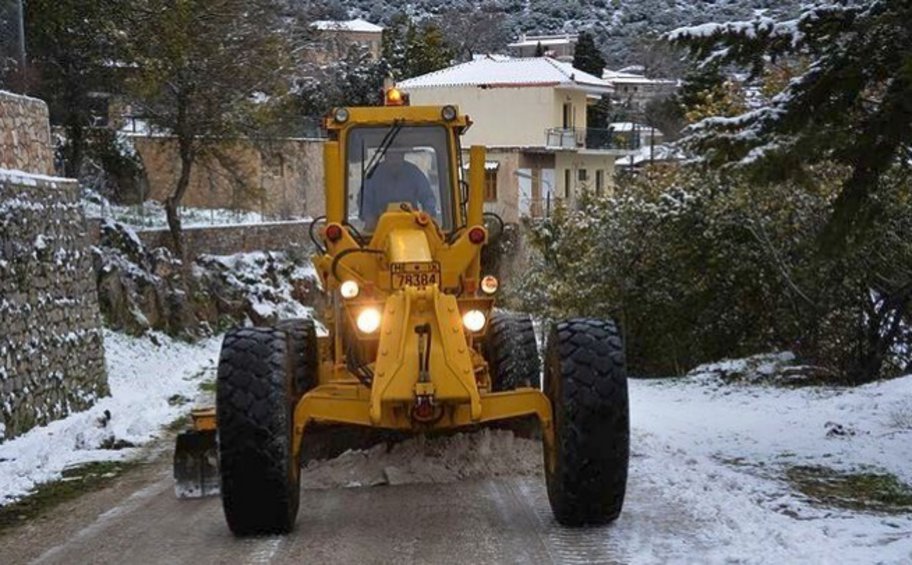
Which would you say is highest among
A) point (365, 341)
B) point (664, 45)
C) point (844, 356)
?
point (664, 45)

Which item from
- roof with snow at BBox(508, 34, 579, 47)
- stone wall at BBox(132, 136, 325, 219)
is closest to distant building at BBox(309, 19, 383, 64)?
stone wall at BBox(132, 136, 325, 219)

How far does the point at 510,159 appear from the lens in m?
50.6

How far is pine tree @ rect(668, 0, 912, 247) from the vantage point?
31.7 ft

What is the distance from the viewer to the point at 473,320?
9.33 m

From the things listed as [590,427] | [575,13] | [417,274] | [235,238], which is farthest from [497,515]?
[575,13]

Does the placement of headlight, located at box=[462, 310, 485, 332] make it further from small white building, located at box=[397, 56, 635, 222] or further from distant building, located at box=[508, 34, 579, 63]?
distant building, located at box=[508, 34, 579, 63]

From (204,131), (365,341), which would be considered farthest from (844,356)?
(204,131)

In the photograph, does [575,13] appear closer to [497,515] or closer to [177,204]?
[177,204]

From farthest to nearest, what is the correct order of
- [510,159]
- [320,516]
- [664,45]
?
[510,159] < [664,45] < [320,516]

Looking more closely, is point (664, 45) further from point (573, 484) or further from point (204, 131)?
point (204, 131)

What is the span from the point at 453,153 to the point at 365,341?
1755 mm

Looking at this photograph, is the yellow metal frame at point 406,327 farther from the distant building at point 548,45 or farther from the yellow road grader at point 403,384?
the distant building at point 548,45

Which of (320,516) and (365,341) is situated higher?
(365,341)

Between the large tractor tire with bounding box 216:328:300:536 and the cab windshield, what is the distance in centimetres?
199
